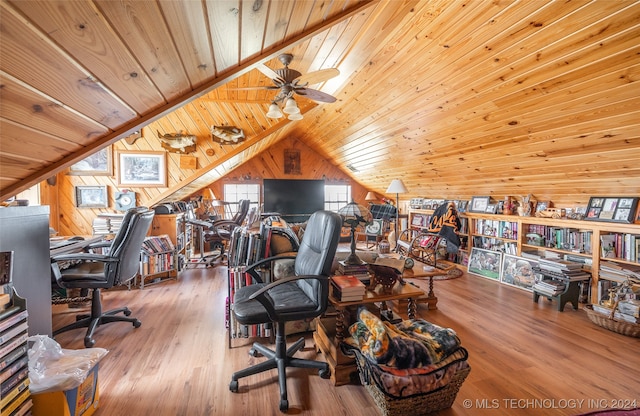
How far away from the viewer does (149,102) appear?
1.25 metres

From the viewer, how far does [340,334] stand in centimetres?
181

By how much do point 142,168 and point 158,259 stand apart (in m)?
1.21

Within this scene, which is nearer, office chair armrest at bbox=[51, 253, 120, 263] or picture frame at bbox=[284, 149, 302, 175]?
office chair armrest at bbox=[51, 253, 120, 263]

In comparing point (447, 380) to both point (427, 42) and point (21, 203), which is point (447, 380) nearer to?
point (427, 42)

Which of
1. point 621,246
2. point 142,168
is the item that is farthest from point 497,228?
point 142,168

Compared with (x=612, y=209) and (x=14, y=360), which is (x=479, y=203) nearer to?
(x=612, y=209)

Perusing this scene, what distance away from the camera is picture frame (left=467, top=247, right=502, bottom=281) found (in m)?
3.87

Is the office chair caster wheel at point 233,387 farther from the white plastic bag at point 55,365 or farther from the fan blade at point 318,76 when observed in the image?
the fan blade at point 318,76

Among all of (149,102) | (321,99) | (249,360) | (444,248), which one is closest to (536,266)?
(444,248)

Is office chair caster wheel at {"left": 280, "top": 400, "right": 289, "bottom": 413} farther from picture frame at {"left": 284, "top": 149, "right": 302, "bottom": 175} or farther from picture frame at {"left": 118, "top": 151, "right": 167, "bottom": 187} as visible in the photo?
picture frame at {"left": 284, "top": 149, "right": 302, "bottom": 175}

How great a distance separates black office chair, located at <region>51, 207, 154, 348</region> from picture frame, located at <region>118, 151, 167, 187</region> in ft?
4.94

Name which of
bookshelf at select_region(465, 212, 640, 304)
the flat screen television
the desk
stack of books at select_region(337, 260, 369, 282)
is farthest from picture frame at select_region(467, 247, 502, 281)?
the flat screen television

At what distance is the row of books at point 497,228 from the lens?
12.7ft

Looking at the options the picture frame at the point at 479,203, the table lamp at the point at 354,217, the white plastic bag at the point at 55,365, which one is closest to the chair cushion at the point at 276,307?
the table lamp at the point at 354,217
